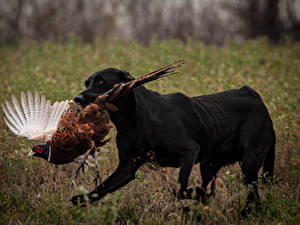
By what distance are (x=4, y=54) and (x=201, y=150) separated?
994 centimetres

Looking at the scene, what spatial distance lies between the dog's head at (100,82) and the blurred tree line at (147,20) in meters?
11.2

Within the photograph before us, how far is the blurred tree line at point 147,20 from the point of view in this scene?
14656 millimetres

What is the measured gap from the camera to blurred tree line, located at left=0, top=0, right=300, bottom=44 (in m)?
14.7

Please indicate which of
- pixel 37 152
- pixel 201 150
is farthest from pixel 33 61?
pixel 201 150

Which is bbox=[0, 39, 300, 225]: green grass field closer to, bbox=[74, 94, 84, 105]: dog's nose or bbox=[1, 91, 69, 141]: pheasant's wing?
bbox=[1, 91, 69, 141]: pheasant's wing

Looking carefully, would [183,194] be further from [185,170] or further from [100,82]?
[100,82]

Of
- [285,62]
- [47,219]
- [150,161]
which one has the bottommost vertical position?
[285,62]

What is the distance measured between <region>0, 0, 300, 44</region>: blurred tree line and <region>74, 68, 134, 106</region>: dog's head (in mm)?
11170

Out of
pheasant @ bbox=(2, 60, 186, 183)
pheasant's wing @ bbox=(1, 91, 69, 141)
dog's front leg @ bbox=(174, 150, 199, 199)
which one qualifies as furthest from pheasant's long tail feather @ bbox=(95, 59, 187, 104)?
pheasant's wing @ bbox=(1, 91, 69, 141)

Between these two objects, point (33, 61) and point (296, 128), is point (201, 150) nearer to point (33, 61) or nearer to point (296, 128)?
point (296, 128)

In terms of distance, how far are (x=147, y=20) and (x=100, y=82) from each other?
12.9m

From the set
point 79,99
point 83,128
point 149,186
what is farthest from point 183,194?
point 79,99

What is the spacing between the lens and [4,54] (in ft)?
39.1

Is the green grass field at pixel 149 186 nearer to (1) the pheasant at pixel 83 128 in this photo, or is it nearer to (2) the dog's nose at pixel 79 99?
(1) the pheasant at pixel 83 128
